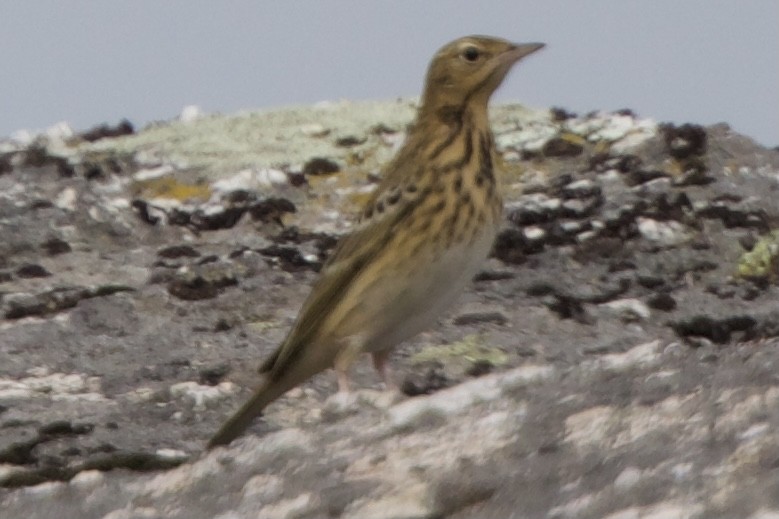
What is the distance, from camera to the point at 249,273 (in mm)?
6348

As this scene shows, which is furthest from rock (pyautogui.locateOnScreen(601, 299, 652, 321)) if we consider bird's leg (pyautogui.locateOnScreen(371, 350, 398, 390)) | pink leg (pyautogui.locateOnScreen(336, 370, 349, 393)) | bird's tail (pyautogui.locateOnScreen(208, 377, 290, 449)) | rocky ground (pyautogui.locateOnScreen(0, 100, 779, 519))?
bird's tail (pyautogui.locateOnScreen(208, 377, 290, 449))

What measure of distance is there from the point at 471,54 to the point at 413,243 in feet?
4.03

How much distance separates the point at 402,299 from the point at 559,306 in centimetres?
96

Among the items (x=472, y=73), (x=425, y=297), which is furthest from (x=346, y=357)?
(x=472, y=73)

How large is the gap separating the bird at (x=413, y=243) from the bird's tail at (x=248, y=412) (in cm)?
52

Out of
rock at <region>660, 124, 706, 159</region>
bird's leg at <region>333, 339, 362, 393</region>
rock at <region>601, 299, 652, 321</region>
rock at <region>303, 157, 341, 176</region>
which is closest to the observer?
rock at <region>601, 299, 652, 321</region>

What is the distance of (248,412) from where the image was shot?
507 cm

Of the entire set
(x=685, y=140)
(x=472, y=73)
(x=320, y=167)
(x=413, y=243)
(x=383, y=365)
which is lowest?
(x=383, y=365)

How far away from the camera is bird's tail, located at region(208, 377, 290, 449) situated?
183 inches

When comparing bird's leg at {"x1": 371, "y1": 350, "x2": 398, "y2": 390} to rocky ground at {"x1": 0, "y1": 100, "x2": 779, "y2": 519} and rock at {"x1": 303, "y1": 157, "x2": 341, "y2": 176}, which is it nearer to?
rocky ground at {"x1": 0, "y1": 100, "x2": 779, "y2": 519}

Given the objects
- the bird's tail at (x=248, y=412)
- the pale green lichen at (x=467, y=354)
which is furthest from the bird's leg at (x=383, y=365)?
the bird's tail at (x=248, y=412)

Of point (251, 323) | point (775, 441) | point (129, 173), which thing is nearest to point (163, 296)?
point (251, 323)

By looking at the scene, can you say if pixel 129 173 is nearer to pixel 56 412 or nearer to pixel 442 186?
pixel 442 186

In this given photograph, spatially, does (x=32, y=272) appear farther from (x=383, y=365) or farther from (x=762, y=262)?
(x=762, y=262)
